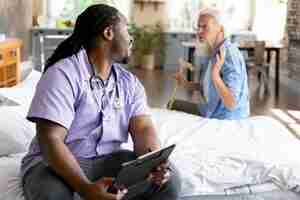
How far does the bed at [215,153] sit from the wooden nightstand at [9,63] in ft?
5.00

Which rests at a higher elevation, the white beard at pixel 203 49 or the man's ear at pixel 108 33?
the man's ear at pixel 108 33

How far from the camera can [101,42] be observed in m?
1.85

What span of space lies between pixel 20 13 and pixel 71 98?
18.8ft

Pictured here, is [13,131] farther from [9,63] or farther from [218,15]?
[9,63]

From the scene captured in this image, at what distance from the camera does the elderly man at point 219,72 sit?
312 cm

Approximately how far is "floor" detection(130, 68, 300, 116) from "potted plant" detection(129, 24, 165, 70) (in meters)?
0.91

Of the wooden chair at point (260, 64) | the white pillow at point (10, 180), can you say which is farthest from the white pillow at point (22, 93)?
the wooden chair at point (260, 64)

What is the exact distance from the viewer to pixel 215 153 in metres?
2.32

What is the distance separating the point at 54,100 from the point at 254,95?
524 centimetres

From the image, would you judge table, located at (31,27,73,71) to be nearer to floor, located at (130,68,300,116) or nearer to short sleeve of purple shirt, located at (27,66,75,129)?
floor, located at (130,68,300,116)

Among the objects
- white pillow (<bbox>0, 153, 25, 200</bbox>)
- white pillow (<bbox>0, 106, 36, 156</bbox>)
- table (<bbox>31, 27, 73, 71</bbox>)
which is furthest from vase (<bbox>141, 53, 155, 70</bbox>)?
white pillow (<bbox>0, 153, 25, 200</bbox>)

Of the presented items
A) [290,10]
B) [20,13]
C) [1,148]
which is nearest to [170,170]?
[1,148]

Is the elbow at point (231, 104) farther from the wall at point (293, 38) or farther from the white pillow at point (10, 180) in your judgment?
the wall at point (293, 38)

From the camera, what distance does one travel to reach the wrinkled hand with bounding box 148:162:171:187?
5.52 feet
